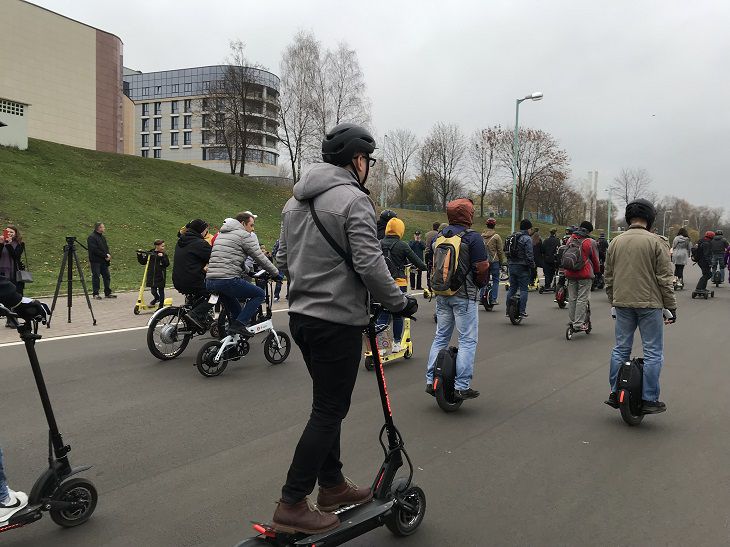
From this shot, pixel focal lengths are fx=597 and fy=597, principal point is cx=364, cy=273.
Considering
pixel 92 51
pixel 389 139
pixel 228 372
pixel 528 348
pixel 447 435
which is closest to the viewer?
pixel 447 435

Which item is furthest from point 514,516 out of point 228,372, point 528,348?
point 528,348

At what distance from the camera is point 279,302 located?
1411 centimetres

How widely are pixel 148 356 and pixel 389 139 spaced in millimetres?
60980

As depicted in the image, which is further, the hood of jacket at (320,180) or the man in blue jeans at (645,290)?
the man in blue jeans at (645,290)

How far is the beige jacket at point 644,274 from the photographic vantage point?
5.13 m

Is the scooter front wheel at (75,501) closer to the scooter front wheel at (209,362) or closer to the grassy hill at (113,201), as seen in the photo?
the scooter front wheel at (209,362)

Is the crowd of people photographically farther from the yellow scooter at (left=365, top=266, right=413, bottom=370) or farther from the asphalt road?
the asphalt road

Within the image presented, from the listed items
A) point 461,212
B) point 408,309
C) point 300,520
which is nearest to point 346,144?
point 408,309

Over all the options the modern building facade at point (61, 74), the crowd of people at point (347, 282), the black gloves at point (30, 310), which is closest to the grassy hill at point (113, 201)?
the crowd of people at point (347, 282)

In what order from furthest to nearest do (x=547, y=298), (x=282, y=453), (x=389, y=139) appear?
(x=389, y=139) < (x=547, y=298) < (x=282, y=453)

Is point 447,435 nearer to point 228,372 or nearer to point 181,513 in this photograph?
point 181,513

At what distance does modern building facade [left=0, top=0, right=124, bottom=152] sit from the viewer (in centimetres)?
5175

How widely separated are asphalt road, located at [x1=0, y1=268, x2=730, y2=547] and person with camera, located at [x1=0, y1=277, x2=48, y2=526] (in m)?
0.27

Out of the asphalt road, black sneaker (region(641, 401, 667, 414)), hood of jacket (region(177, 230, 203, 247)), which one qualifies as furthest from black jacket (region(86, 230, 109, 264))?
black sneaker (region(641, 401, 667, 414))
